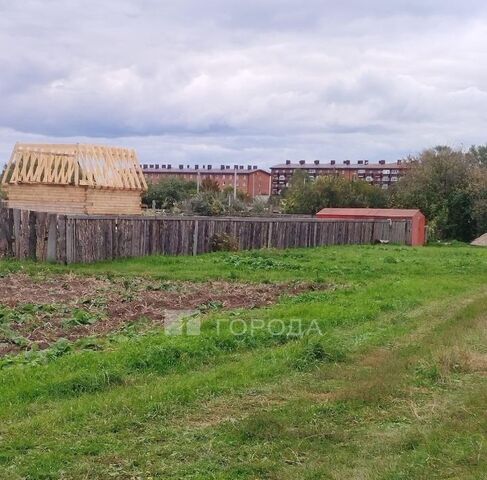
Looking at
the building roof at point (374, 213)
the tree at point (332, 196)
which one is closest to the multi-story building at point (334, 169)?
the tree at point (332, 196)

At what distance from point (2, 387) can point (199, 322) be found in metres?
3.86

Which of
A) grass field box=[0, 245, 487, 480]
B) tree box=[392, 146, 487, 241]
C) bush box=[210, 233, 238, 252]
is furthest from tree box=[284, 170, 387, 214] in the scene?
grass field box=[0, 245, 487, 480]

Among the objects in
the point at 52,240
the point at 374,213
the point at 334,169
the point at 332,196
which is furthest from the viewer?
the point at 334,169

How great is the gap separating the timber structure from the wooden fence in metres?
11.1

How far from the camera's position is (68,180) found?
109 feet

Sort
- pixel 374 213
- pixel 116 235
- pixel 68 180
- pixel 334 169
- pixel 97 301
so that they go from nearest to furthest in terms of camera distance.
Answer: pixel 97 301 → pixel 116 235 → pixel 68 180 → pixel 374 213 → pixel 334 169

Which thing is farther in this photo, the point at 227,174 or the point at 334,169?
the point at 227,174

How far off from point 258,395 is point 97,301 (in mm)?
5643

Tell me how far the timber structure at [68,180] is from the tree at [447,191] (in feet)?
67.9

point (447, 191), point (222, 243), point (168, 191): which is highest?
point (447, 191)

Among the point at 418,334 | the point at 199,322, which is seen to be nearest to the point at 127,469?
the point at 199,322

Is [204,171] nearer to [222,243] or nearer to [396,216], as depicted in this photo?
[396,216]

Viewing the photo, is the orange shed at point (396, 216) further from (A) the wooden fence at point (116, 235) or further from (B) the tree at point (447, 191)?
(A) the wooden fence at point (116, 235)

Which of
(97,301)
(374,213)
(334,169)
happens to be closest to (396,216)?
(374,213)
